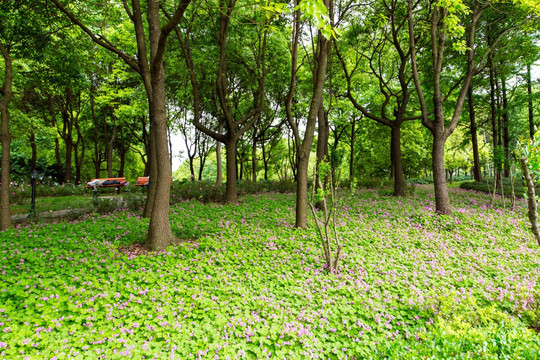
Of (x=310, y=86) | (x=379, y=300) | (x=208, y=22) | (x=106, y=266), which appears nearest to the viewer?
(x=379, y=300)

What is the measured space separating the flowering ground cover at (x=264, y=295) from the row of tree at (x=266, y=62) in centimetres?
129

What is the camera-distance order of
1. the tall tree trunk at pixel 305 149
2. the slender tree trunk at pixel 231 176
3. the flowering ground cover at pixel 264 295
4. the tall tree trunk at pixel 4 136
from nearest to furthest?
the flowering ground cover at pixel 264 295
the tall tree trunk at pixel 4 136
the tall tree trunk at pixel 305 149
the slender tree trunk at pixel 231 176

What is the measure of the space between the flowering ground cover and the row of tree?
1288 mm

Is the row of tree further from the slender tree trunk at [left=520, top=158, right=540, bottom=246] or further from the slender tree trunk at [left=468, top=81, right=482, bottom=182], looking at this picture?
the slender tree trunk at [left=520, top=158, right=540, bottom=246]

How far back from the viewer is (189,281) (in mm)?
4441

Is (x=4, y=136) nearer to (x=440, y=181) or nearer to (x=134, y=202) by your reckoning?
(x=134, y=202)

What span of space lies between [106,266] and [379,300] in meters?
4.71

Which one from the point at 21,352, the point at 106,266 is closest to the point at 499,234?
the point at 106,266

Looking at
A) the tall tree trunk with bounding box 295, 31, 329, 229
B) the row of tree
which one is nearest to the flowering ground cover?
the tall tree trunk with bounding box 295, 31, 329, 229

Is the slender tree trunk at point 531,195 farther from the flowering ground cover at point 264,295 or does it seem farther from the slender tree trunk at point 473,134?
the slender tree trunk at point 473,134

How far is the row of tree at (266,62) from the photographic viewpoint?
669 centimetres

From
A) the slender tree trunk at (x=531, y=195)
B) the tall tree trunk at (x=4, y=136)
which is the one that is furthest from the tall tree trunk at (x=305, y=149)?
the tall tree trunk at (x=4, y=136)

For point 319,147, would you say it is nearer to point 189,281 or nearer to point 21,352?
point 189,281

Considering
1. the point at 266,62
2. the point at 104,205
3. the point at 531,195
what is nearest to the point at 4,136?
the point at 104,205
